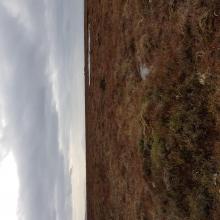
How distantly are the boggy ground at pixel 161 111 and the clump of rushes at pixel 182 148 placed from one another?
2 centimetres

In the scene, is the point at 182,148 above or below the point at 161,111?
below

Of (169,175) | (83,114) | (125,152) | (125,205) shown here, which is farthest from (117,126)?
(83,114)

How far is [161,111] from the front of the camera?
7.04 m

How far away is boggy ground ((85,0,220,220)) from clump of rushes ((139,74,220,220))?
2 cm

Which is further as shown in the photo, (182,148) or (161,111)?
(161,111)

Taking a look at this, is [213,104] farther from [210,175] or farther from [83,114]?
[83,114]

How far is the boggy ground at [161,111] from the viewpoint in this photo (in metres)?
5.91

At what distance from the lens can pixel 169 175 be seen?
22.4 feet

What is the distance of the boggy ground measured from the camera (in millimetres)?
5910

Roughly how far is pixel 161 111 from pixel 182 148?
3.03ft

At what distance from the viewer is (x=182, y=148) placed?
21.2 feet

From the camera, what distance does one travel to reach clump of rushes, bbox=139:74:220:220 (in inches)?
233

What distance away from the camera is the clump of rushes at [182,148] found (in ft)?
19.4

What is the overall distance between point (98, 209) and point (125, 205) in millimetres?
3226
